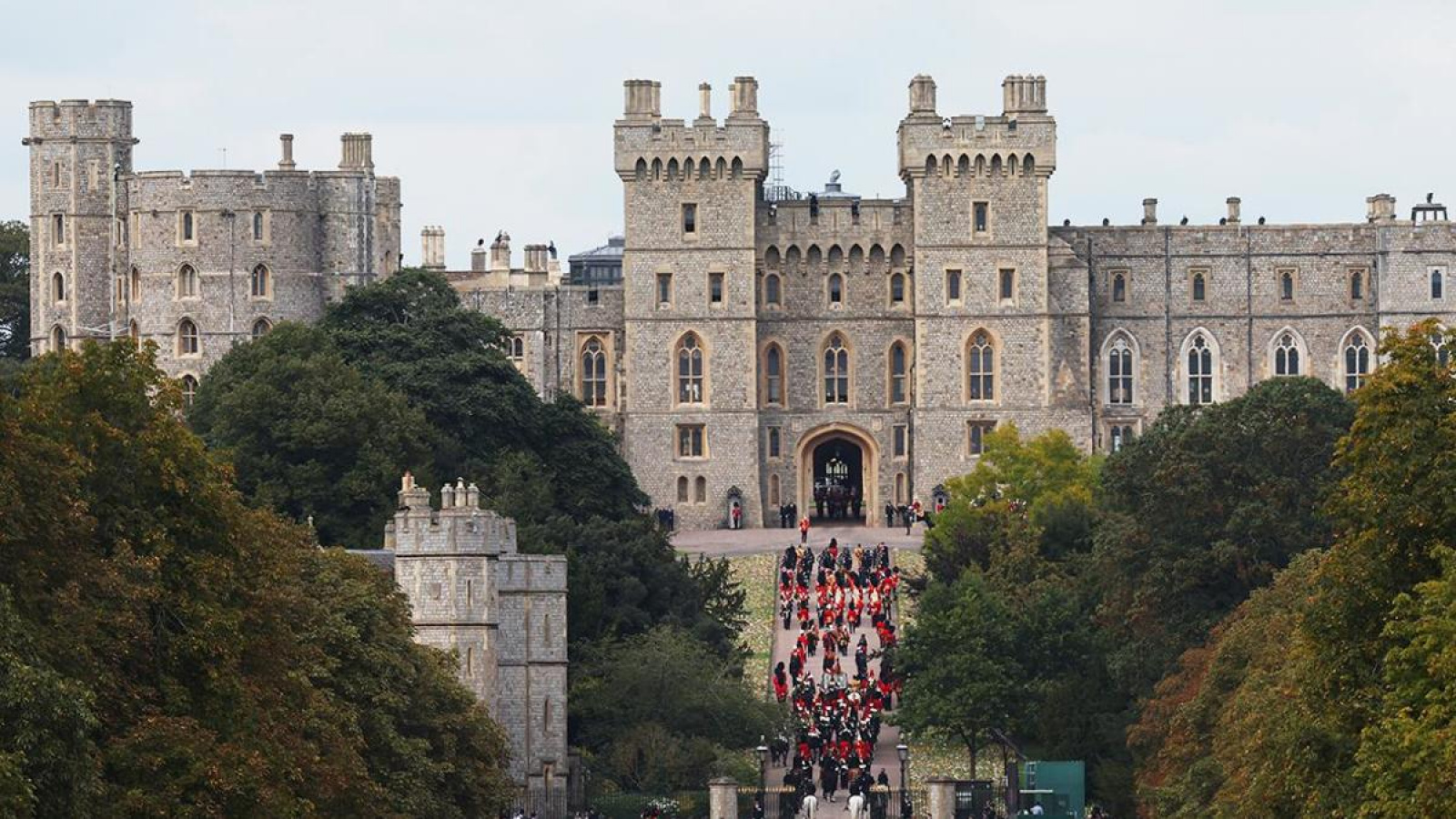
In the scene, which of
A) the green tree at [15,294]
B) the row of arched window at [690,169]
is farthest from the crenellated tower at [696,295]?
the green tree at [15,294]

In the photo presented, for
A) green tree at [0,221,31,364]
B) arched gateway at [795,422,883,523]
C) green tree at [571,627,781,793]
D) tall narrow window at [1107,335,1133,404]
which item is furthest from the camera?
green tree at [0,221,31,364]

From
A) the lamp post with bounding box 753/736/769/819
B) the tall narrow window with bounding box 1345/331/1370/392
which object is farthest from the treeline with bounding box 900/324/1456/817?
the tall narrow window with bounding box 1345/331/1370/392

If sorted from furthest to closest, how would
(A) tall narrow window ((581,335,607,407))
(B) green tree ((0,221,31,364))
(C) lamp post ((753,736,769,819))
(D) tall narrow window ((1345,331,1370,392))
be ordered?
1. (B) green tree ((0,221,31,364))
2. (A) tall narrow window ((581,335,607,407))
3. (D) tall narrow window ((1345,331,1370,392))
4. (C) lamp post ((753,736,769,819))

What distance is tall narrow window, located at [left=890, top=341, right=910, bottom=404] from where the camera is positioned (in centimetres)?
10394

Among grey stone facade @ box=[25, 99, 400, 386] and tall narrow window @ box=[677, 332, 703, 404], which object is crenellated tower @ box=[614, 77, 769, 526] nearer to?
tall narrow window @ box=[677, 332, 703, 404]

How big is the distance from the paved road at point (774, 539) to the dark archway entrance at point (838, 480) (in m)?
2.36

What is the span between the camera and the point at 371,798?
4816 centimetres

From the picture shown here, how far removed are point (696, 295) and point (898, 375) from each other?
5465mm

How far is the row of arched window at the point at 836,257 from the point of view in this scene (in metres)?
104

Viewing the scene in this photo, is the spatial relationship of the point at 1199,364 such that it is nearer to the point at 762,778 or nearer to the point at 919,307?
the point at 919,307

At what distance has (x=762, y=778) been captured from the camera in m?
65.8

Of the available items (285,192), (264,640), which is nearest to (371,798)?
(264,640)

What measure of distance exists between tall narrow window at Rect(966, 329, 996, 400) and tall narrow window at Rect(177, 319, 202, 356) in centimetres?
1811

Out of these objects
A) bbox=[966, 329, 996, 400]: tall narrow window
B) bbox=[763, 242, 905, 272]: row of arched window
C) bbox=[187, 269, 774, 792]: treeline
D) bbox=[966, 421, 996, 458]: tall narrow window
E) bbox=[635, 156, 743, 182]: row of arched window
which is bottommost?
bbox=[187, 269, 774, 792]: treeline
